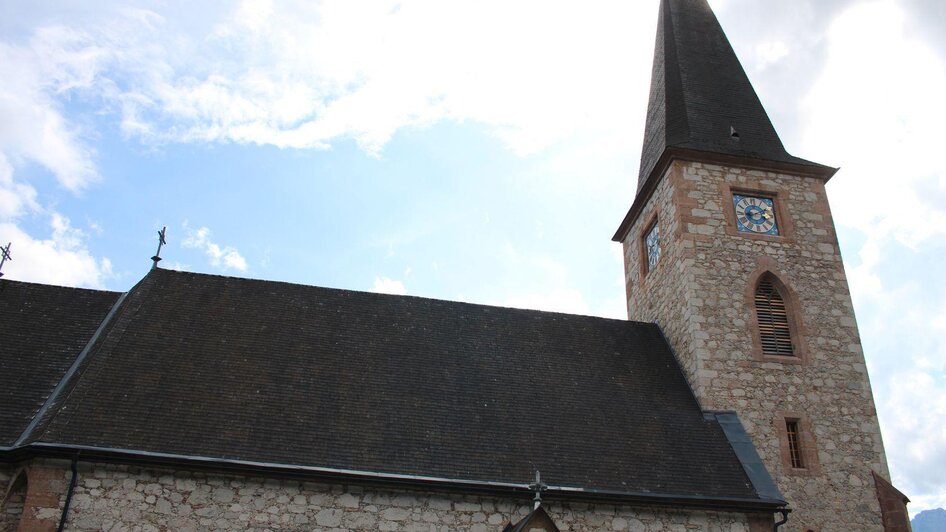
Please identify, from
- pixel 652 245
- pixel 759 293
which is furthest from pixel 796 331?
pixel 652 245

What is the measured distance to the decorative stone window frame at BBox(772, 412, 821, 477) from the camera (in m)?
11.9

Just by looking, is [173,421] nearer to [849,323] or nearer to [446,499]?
[446,499]

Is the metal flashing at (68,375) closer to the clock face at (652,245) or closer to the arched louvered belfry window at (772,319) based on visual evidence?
the clock face at (652,245)

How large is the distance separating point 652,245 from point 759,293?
297cm

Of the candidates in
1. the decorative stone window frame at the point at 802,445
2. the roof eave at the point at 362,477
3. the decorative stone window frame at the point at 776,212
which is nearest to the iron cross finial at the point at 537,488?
the roof eave at the point at 362,477

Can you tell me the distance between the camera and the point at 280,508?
9.57 meters

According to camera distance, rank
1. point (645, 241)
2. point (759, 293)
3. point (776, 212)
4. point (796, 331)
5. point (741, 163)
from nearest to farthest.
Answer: point (796, 331) → point (759, 293) → point (776, 212) → point (741, 163) → point (645, 241)

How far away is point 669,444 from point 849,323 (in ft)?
17.0

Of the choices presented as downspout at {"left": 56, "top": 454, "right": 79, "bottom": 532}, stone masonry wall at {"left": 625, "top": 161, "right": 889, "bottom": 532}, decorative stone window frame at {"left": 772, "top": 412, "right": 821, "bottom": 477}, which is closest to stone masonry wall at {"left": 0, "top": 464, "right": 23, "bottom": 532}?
downspout at {"left": 56, "top": 454, "right": 79, "bottom": 532}

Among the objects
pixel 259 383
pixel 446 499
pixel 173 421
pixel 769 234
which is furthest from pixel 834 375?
pixel 173 421

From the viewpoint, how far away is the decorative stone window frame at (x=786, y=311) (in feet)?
43.4

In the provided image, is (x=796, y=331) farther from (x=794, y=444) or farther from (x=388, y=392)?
(x=388, y=392)

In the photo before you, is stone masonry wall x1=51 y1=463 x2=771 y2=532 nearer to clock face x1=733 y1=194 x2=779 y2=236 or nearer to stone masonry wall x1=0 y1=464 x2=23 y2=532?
stone masonry wall x1=0 y1=464 x2=23 y2=532

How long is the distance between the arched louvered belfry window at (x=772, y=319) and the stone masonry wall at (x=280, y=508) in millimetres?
4929
